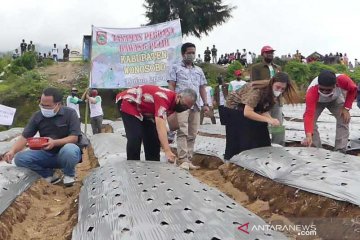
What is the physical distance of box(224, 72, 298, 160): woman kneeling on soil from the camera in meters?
3.84

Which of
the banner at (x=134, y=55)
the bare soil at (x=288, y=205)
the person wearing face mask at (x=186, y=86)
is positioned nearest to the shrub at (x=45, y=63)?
the banner at (x=134, y=55)

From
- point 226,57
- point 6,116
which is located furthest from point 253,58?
point 6,116

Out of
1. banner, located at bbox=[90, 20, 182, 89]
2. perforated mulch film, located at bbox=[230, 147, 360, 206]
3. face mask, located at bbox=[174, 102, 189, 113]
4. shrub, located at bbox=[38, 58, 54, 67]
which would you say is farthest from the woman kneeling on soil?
shrub, located at bbox=[38, 58, 54, 67]

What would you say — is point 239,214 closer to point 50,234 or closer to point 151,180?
point 151,180

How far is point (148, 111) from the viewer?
410cm

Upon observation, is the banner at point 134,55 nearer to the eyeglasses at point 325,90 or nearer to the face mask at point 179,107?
the face mask at point 179,107

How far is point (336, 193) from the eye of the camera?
2.46 m

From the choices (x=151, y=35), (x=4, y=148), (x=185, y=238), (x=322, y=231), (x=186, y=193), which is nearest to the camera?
(x=185, y=238)

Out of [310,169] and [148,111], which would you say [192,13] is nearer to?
[148,111]

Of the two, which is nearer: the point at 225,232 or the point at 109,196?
the point at 225,232

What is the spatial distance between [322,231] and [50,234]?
1.71 metres

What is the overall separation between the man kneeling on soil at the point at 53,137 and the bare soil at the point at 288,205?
53.2 inches

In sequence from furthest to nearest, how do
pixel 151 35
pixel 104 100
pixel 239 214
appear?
pixel 104 100
pixel 151 35
pixel 239 214

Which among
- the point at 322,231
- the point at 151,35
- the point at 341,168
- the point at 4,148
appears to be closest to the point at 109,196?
the point at 322,231
